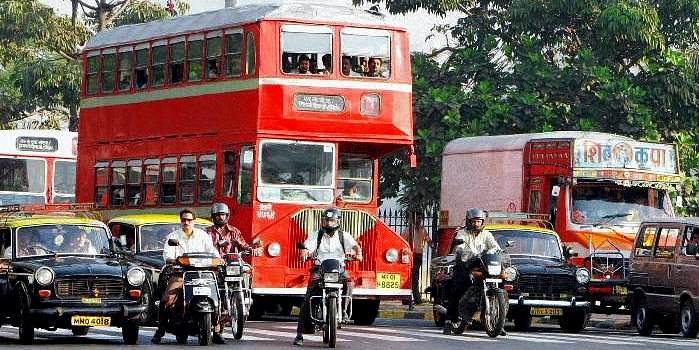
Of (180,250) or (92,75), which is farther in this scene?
(92,75)

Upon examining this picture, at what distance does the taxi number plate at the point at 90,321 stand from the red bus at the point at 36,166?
1797 centimetres

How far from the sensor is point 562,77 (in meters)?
43.9

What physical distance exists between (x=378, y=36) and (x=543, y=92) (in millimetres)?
14872

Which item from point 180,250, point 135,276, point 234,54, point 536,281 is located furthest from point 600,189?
point 135,276

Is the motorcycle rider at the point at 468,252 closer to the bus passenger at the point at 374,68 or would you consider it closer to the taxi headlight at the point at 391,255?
the taxi headlight at the point at 391,255

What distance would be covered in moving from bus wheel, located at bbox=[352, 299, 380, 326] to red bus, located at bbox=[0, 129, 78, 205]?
11.7 meters

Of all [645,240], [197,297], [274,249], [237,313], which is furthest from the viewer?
[274,249]

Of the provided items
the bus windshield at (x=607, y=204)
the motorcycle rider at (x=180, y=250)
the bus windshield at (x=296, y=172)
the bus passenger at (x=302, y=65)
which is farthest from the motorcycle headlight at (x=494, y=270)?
the bus windshield at (x=607, y=204)

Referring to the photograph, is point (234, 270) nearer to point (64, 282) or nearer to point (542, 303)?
point (64, 282)

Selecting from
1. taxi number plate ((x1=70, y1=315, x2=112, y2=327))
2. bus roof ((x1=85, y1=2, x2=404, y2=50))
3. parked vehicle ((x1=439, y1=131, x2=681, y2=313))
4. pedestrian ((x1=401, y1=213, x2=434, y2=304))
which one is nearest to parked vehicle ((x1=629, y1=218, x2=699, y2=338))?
parked vehicle ((x1=439, y1=131, x2=681, y2=313))

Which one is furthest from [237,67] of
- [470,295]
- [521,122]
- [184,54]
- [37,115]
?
[37,115]

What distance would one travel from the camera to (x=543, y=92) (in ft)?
145

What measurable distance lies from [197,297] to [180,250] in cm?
112

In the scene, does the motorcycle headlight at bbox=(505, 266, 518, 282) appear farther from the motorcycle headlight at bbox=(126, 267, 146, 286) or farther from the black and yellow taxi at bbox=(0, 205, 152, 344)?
the motorcycle headlight at bbox=(126, 267, 146, 286)
